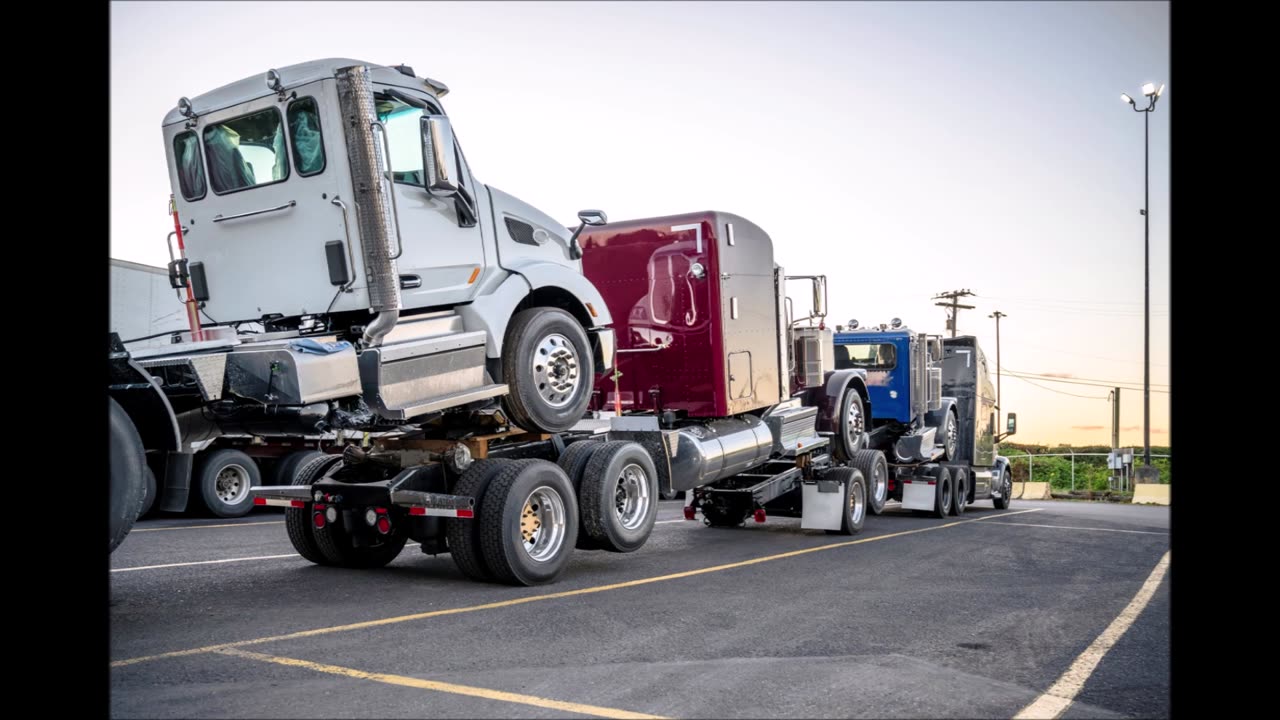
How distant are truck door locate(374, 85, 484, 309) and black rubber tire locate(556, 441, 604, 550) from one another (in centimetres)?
195

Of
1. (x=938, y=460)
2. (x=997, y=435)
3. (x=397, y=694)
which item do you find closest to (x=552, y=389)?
(x=397, y=694)

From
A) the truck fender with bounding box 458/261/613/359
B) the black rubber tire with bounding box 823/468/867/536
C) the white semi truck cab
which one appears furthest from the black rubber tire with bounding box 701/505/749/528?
the white semi truck cab

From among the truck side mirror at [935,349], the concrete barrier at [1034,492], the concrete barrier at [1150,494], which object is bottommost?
the concrete barrier at [1034,492]

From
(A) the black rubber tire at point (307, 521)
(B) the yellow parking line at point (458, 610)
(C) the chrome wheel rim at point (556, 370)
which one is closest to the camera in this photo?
(B) the yellow parking line at point (458, 610)

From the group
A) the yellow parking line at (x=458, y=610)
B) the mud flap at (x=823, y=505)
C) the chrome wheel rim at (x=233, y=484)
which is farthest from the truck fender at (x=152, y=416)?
the chrome wheel rim at (x=233, y=484)

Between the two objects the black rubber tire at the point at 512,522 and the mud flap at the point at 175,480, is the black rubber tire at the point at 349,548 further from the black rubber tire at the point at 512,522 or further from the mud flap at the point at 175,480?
the mud flap at the point at 175,480

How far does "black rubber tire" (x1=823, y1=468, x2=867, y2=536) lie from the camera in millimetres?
13930

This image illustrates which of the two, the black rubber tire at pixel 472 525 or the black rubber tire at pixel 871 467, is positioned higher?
the black rubber tire at pixel 472 525

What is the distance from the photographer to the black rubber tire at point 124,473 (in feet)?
19.5

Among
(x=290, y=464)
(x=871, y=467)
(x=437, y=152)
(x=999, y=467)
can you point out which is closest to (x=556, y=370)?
(x=437, y=152)

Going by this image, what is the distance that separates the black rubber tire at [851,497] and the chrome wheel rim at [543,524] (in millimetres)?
6193

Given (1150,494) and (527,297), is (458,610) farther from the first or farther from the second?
(1150,494)
